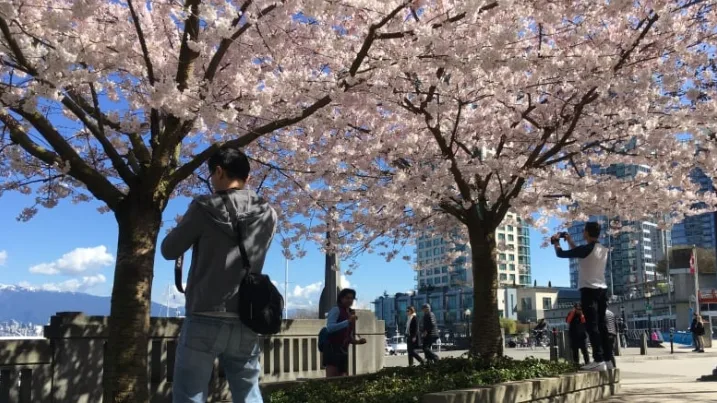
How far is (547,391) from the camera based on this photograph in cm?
708

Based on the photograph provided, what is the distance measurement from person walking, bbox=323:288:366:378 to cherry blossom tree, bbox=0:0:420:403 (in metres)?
2.67

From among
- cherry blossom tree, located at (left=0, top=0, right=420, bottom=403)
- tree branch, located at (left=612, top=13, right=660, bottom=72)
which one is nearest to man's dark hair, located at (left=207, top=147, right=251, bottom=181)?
A: cherry blossom tree, located at (left=0, top=0, right=420, bottom=403)

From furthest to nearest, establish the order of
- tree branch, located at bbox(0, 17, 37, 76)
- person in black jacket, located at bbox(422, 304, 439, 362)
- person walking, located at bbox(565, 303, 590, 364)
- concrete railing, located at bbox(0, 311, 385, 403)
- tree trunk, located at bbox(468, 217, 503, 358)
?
person in black jacket, located at bbox(422, 304, 439, 362), person walking, located at bbox(565, 303, 590, 364), tree trunk, located at bbox(468, 217, 503, 358), concrete railing, located at bbox(0, 311, 385, 403), tree branch, located at bbox(0, 17, 37, 76)

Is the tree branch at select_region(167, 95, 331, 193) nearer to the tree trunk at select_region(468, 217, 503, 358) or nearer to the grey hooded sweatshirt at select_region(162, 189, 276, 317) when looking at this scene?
the grey hooded sweatshirt at select_region(162, 189, 276, 317)

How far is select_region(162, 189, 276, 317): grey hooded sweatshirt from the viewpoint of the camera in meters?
3.10

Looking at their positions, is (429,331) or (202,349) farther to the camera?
(429,331)

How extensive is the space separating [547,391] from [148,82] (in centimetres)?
580

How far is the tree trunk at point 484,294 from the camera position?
31.1 ft

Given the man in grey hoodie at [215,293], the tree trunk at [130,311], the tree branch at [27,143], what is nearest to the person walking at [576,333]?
the tree trunk at [130,311]

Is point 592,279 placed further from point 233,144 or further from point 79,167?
point 79,167

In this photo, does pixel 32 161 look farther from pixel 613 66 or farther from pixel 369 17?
pixel 613 66

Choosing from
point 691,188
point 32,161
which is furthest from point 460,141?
point 32,161

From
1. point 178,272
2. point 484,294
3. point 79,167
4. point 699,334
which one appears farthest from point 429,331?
point 699,334

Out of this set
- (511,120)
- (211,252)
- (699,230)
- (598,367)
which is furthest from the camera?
(699,230)
